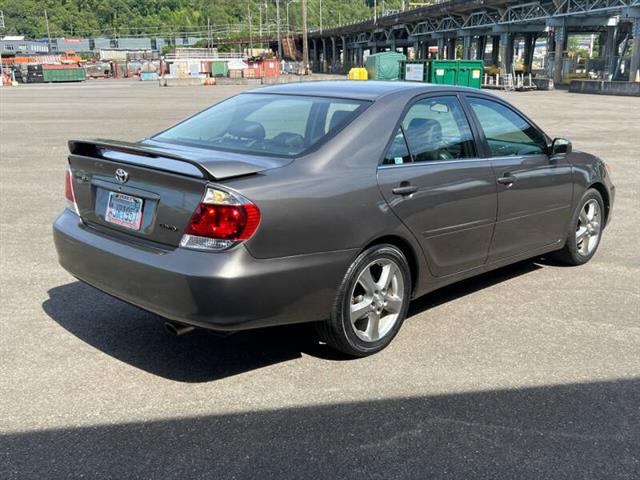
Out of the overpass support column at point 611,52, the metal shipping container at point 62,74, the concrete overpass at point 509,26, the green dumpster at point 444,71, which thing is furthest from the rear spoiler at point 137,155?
the metal shipping container at point 62,74

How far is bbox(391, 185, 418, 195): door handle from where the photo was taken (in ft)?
13.0

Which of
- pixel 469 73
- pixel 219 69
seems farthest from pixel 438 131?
pixel 219 69

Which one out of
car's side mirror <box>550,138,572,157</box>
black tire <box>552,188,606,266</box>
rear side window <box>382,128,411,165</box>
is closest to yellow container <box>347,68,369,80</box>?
black tire <box>552,188,606,266</box>

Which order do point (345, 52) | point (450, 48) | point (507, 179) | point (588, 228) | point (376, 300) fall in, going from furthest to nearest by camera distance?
point (345, 52) < point (450, 48) < point (588, 228) < point (507, 179) < point (376, 300)

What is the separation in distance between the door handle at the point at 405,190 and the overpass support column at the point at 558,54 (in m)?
54.6

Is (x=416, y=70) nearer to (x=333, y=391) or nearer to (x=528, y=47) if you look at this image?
(x=333, y=391)

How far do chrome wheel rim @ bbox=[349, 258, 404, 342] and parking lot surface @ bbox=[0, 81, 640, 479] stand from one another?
0.18 m

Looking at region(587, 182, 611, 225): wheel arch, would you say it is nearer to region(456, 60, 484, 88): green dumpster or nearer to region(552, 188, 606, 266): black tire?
region(552, 188, 606, 266): black tire

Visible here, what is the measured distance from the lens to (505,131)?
16.5 ft

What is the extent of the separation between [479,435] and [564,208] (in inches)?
114

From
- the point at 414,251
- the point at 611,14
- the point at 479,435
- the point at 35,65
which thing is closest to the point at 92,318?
the point at 414,251

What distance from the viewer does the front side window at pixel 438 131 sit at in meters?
4.25

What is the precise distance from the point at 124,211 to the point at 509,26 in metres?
65.7

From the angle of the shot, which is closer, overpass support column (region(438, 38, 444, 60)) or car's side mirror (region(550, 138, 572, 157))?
car's side mirror (region(550, 138, 572, 157))
